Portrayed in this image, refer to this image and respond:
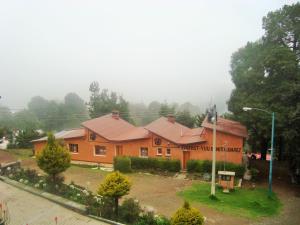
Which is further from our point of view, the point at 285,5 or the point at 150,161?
the point at 150,161

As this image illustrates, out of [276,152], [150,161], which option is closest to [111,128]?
[150,161]

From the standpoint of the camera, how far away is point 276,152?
47.7m

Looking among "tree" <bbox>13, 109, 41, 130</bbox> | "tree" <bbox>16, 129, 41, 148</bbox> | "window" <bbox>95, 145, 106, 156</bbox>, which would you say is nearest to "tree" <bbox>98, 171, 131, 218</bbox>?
"window" <bbox>95, 145, 106, 156</bbox>

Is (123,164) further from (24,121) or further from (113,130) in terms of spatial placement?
(24,121)

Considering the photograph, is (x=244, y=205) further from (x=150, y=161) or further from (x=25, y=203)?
(x=25, y=203)

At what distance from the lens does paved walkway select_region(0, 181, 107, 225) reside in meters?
17.2

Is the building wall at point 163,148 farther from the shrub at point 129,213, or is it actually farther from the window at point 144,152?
Result: the shrub at point 129,213

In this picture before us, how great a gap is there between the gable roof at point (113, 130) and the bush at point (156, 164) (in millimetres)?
3216

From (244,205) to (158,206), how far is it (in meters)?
6.15

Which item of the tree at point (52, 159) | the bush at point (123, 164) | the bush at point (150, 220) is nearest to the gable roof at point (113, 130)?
the bush at point (123, 164)

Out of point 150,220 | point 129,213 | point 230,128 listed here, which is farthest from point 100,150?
point 150,220

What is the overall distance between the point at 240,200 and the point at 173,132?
15.1 metres

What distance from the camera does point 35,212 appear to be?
18.6 meters

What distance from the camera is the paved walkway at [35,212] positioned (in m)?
17.2
